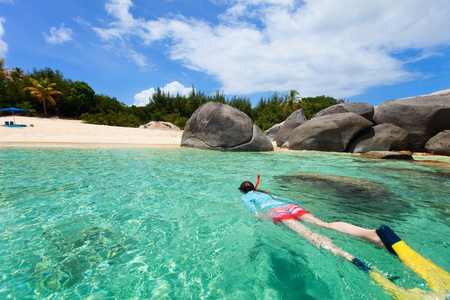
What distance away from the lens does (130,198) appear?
10.3ft

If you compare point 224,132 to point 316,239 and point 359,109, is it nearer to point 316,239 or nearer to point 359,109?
point 359,109

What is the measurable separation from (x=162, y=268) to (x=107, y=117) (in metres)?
24.9

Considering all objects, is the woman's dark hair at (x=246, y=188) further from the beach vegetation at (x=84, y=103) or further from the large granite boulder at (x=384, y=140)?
the beach vegetation at (x=84, y=103)

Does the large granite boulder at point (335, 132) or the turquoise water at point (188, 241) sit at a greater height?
the large granite boulder at point (335, 132)

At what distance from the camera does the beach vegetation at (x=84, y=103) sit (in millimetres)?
24875

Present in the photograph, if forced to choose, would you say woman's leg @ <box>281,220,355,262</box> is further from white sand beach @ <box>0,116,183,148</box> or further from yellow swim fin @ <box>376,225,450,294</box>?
white sand beach @ <box>0,116,183,148</box>

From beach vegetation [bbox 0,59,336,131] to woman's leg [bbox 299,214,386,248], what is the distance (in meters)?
22.6

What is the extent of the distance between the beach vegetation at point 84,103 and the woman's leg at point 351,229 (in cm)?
2262

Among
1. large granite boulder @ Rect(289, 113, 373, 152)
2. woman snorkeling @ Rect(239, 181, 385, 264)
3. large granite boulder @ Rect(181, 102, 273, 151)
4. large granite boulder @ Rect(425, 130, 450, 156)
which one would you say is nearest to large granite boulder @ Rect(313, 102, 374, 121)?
large granite boulder @ Rect(289, 113, 373, 152)

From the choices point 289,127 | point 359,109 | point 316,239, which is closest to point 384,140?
point 359,109

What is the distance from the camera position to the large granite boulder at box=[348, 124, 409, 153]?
10.5 m

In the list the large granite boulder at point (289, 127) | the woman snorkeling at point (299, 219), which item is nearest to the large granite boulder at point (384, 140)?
the large granite boulder at point (289, 127)

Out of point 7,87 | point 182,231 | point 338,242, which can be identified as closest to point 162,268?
point 182,231

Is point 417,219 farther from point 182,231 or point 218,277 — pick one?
point 182,231
